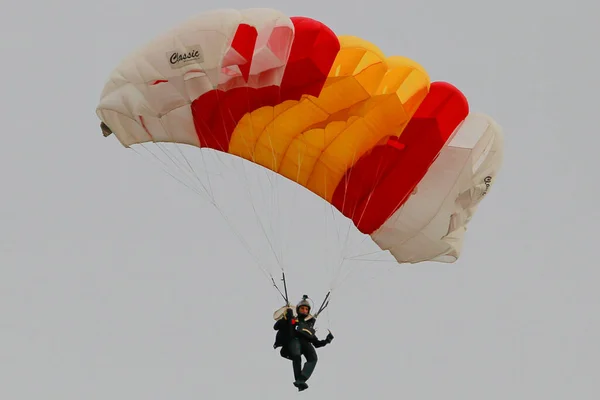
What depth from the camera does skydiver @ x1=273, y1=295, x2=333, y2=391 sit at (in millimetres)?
18750

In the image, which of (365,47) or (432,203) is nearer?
(365,47)

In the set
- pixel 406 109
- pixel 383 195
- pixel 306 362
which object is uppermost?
pixel 406 109

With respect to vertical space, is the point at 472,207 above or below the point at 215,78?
below

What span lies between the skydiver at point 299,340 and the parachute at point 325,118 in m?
1.80

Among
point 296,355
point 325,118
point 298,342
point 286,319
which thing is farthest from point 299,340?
point 325,118

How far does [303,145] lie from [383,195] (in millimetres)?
1241

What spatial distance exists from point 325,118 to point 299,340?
2.68 m

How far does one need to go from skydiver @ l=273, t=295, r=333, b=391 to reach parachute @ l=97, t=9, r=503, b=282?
1.80m

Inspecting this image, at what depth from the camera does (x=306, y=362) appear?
18875 mm

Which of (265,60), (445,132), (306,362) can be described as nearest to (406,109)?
(445,132)

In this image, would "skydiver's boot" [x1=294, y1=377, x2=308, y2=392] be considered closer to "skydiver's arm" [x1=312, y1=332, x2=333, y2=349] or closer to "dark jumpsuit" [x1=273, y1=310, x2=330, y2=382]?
"dark jumpsuit" [x1=273, y1=310, x2=330, y2=382]

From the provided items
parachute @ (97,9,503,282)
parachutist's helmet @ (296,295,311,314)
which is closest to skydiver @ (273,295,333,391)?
parachutist's helmet @ (296,295,311,314)

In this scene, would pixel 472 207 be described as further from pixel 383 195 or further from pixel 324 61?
pixel 324 61

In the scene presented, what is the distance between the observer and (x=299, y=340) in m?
18.8
